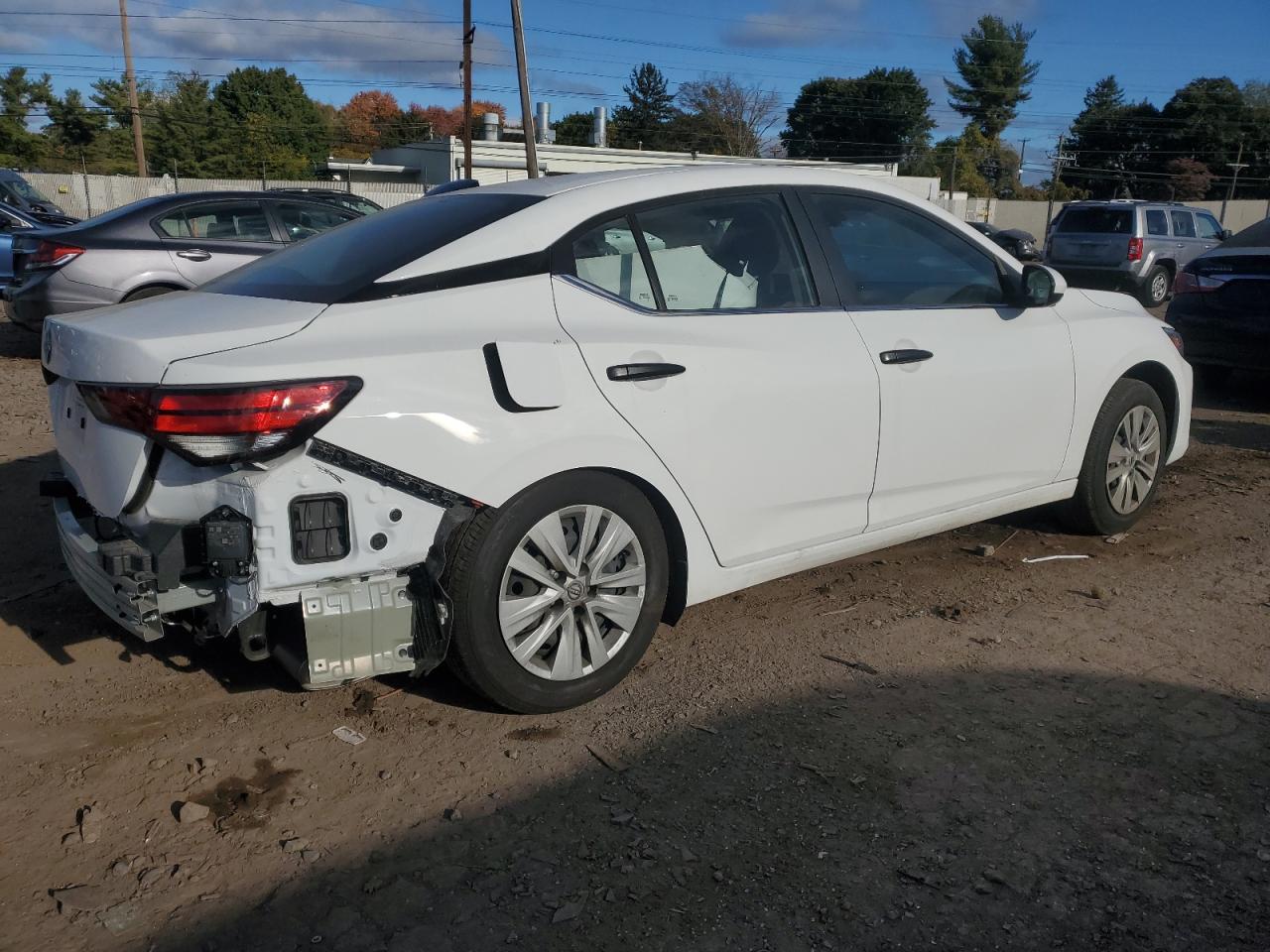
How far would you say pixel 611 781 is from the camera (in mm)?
3053

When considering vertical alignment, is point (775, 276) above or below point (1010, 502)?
above

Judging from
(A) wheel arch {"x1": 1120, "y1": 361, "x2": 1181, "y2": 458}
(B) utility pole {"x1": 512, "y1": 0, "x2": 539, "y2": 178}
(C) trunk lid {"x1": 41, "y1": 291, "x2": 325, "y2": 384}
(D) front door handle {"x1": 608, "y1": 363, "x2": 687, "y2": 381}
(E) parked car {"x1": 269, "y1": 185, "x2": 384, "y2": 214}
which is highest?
(B) utility pole {"x1": 512, "y1": 0, "x2": 539, "y2": 178}

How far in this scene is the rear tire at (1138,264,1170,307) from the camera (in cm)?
1816

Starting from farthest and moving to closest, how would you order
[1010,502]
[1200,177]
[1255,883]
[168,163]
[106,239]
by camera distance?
[1200,177]
[168,163]
[106,239]
[1010,502]
[1255,883]

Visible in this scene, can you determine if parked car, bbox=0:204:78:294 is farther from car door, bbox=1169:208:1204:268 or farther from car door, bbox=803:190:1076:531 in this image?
car door, bbox=1169:208:1204:268

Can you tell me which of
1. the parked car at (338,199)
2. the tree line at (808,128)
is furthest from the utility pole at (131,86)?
the parked car at (338,199)

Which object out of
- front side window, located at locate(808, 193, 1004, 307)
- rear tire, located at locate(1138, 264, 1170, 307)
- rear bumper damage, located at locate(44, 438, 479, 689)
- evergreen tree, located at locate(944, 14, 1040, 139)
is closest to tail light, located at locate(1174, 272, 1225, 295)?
front side window, located at locate(808, 193, 1004, 307)

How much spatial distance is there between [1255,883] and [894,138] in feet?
276

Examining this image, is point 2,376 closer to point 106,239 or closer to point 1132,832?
point 106,239

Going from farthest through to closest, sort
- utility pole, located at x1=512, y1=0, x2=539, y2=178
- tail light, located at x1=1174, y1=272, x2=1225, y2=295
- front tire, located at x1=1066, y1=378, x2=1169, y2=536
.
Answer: utility pole, located at x1=512, y1=0, x2=539, y2=178 → tail light, located at x1=1174, y1=272, x2=1225, y2=295 → front tire, located at x1=1066, y1=378, x2=1169, y2=536

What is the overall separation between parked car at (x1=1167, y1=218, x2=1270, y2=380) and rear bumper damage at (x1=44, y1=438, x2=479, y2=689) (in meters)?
7.78

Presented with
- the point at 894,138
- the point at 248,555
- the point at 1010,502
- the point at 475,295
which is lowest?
the point at 1010,502

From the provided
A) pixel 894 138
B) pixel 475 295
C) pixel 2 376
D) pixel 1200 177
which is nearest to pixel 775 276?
pixel 475 295

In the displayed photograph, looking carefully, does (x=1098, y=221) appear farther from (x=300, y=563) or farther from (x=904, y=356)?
(x=300, y=563)
